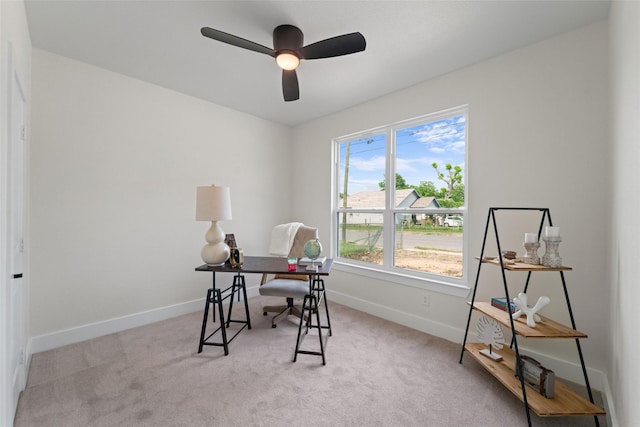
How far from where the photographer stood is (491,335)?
2.09 meters

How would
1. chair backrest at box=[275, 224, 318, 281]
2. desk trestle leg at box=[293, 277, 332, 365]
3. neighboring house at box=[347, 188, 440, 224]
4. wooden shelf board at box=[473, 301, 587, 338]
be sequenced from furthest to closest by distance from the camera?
chair backrest at box=[275, 224, 318, 281], neighboring house at box=[347, 188, 440, 224], desk trestle leg at box=[293, 277, 332, 365], wooden shelf board at box=[473, 301, 587, 338]

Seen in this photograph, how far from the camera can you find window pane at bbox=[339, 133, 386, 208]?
3.43 m

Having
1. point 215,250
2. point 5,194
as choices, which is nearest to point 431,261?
point 215,250

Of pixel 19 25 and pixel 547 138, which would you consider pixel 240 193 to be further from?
pixel 547 138

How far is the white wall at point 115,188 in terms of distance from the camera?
2.39m

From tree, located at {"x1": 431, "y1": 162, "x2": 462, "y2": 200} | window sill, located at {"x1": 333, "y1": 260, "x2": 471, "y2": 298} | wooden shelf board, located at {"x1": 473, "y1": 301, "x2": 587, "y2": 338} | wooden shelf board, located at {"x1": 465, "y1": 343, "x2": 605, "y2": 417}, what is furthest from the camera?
tree, located at {"x1": 431, "y1": 162, "x2": 462, "y2": 200}

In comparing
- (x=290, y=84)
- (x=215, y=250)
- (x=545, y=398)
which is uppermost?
(x=290, y=84)

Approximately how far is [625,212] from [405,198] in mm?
1867

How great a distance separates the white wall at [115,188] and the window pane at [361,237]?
148 centimetres

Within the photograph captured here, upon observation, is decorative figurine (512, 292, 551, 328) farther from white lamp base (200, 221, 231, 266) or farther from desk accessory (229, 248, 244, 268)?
white lamp base (200, 221, 231, 266)

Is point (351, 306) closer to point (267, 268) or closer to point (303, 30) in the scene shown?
point (267, 268)

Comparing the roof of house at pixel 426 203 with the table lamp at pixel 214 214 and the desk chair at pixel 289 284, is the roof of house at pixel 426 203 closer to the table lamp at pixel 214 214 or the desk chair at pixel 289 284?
the desk chair at pixel 289 284

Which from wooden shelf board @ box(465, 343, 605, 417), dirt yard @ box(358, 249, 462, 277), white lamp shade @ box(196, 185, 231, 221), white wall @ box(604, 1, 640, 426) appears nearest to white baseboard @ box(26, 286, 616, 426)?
wooden shelf board @ box(465, 343, 605, 417)

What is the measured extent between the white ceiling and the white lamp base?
153 centimetres
